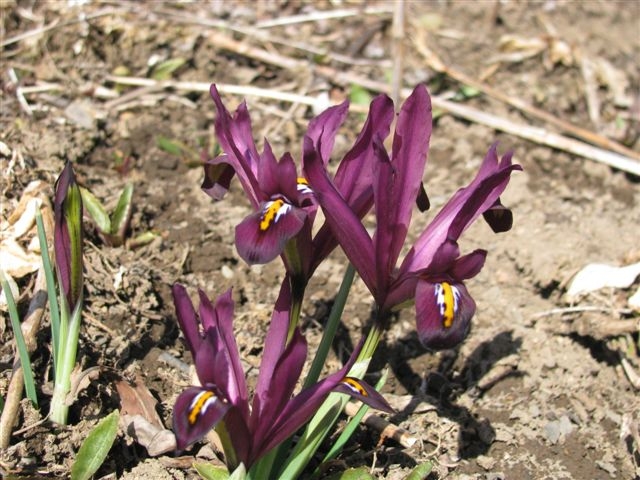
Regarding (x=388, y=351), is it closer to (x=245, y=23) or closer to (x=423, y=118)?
(x=423, y=118)

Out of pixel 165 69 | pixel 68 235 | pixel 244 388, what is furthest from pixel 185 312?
pixel 165 69

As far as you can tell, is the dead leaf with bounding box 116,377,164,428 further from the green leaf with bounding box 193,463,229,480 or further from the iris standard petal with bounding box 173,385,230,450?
the iris standard petal with bounding box 173,385,230,450

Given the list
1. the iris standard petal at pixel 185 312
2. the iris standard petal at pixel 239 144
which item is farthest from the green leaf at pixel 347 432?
the iris standard petal at pixel 239 144

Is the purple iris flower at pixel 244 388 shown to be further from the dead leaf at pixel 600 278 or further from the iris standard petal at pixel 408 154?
the dead leaf at pixel 600 278

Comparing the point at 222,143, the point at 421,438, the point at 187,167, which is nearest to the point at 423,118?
the point at 222,143

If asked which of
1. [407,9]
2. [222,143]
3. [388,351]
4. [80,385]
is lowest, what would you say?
[388,351]

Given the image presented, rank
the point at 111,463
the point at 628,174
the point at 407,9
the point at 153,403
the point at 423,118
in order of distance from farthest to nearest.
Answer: the point at 407,9 < the point at 628,174 < the point at 153,403 < the point at 111,463 < the point at 423,118

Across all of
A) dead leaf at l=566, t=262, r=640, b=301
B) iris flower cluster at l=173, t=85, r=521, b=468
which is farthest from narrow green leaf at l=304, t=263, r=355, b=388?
dead leaf at l=566, t=262, r=640, b=301
